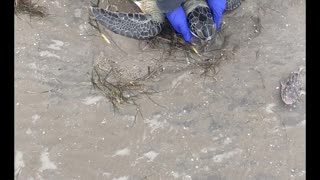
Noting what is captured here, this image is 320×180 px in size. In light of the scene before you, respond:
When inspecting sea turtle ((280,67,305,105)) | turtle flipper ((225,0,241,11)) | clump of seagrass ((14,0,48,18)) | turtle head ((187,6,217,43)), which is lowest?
sea turtle ((280,67,305,105))

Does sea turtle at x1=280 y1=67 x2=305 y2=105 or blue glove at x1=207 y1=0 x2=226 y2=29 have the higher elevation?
blue glove at x1=207 y1=0 x2=226 y2=29

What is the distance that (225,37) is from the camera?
97.0 inches

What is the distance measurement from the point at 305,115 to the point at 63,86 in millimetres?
1458

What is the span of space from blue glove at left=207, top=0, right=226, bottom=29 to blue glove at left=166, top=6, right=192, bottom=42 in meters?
0.16

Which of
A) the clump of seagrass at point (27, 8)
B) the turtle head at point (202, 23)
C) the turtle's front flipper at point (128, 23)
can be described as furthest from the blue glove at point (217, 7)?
the clump of seagrass at point (27, 8)

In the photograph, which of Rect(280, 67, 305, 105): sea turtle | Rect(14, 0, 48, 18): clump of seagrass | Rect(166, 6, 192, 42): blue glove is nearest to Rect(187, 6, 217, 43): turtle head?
Rect(166, 6, 192, 42): blue glove

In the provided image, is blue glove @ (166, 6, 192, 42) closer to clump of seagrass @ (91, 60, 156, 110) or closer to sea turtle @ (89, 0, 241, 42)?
sea turtle @ (89, 0, 241, 42)

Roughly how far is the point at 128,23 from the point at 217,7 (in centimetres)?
52

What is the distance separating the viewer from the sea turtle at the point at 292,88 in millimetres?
2459

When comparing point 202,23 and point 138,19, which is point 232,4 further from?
point 138,19

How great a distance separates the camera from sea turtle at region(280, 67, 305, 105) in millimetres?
2459

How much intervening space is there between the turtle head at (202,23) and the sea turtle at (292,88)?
58 cm

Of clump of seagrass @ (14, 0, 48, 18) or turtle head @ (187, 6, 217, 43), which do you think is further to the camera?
clump of seagrass @ (14, 0, 48, 18)

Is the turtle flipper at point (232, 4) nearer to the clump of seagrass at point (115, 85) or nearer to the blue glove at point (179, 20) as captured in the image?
the blue glove at point (179, 20)
